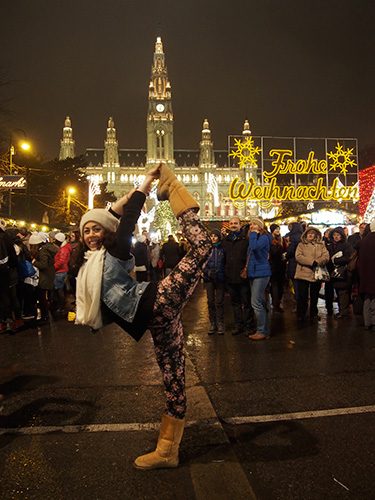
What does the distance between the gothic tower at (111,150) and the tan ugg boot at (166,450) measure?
430 ft

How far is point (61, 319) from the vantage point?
1051 centimetres

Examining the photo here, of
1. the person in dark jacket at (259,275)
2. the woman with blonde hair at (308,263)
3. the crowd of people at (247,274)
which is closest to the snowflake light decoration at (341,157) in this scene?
the crowd of people at (247,274)

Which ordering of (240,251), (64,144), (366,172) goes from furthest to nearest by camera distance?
(64,144) → (366,172) → (240,251)

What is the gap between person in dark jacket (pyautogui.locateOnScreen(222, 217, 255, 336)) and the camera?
806 cm

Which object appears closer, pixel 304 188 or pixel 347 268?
pixel 347 268

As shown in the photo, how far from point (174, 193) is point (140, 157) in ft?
454

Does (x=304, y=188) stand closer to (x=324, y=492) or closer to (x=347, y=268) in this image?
(x=347, y=268)

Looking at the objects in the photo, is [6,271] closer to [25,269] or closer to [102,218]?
[25,269]

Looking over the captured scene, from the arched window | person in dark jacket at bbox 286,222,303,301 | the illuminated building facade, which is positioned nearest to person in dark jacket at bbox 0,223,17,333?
person in dark jacket at bbox 286,222,303,301

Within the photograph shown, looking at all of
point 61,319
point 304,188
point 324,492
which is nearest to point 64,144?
point 304,188

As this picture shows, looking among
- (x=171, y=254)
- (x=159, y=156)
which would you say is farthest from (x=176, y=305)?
(x=159, y=156)

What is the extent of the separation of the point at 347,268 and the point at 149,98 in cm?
13045

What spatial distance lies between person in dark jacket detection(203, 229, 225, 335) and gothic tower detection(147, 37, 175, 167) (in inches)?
4662

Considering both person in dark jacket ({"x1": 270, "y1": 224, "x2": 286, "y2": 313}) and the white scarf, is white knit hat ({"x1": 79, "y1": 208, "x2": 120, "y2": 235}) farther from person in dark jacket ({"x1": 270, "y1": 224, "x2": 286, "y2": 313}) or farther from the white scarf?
person in dark jacket ({"x1": 270, "y1": 224, "x2": 286, "y2": 313})
